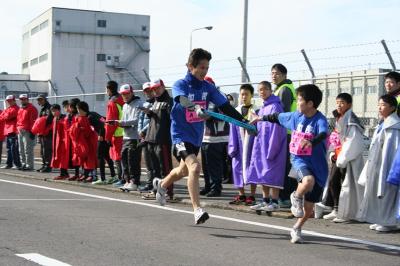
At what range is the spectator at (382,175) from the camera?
28.3ft

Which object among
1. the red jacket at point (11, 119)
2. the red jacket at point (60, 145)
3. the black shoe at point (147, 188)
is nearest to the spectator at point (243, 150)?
the black shoe at point (147, 188)

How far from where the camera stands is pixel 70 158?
15.4 meters

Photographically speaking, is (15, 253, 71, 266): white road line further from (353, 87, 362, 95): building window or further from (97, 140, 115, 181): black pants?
(353, 87, 362, 95): building window

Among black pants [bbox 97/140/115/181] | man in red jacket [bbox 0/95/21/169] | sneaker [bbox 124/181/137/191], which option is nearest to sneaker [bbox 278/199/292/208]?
sneaker [bbox 124/181/137/191]

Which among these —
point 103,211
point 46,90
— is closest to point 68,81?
point 46,90

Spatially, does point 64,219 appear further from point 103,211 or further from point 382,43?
point 382,43

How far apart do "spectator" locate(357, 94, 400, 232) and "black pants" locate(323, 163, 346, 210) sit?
2.25 ft

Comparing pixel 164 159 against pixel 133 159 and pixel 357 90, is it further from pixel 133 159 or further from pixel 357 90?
pixel 357 90

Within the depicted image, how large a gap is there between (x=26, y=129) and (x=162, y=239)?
1109 centimetres

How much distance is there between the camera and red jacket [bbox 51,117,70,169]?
1537 centimetres

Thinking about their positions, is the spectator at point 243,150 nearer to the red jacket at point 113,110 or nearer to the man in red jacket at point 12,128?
the red jacket at point 113,110

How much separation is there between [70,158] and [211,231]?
7.92 m

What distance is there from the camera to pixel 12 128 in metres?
18.4

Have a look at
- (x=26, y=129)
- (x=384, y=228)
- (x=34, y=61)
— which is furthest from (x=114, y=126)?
(x=34, y=61)
